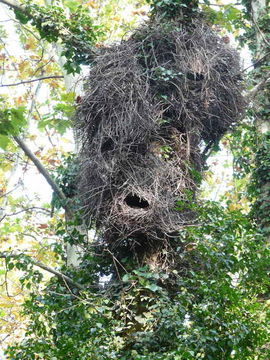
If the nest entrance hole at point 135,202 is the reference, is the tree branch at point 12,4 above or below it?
above

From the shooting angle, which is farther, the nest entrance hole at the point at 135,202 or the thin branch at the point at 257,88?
the thin branch at the point at 257,88

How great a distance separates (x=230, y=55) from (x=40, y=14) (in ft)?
7.85

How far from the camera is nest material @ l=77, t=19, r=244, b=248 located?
536cm

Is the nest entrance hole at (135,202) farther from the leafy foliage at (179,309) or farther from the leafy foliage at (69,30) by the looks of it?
the leafy foliage at (69,30)

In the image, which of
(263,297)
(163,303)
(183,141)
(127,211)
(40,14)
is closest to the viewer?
(163,303)

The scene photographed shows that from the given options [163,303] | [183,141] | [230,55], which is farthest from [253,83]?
[163,303]

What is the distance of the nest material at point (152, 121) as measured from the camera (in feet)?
17.6

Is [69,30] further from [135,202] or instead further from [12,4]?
[135,202]

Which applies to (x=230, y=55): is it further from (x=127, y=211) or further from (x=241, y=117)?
(x=127, y=211)

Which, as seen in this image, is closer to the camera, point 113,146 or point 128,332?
point 128,332

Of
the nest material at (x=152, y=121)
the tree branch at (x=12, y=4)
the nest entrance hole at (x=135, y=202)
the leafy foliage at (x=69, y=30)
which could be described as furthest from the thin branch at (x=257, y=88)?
the tree branch at (x=12, y=4)

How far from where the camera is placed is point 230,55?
6.48 meters

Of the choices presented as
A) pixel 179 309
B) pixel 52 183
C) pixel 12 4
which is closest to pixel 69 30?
pixel 12 4

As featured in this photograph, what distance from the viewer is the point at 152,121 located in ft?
18.3
